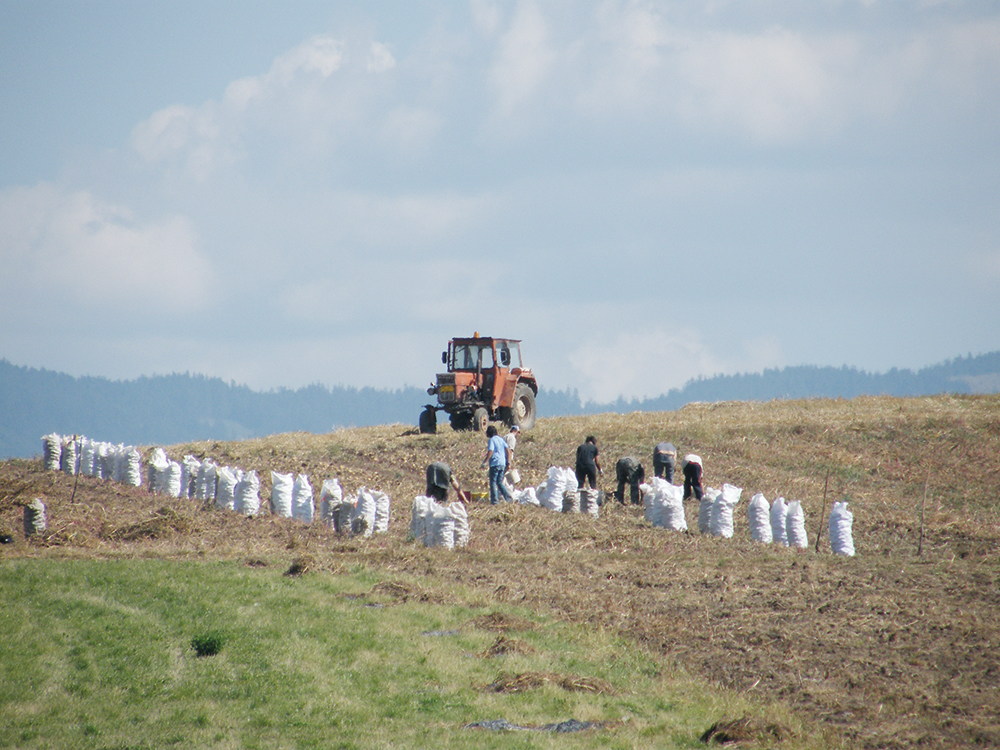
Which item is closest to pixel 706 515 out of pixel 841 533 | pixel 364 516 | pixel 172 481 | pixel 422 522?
pixel 841 533

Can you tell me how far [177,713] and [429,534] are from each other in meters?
6.58

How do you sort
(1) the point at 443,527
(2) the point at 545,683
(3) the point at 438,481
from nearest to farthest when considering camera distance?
1. (2) the point at 545,683
2. (1) the point at 443,527
3. (3) the point at 438,481

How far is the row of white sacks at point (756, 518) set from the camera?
48.2 feet

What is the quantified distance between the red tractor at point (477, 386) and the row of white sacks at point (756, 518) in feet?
32.1

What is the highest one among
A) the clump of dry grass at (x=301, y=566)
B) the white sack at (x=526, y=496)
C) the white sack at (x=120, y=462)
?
the white sack at (x=120, y=462)

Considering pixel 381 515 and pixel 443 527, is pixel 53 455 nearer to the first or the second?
pixel 381 515

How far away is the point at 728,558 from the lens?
44.1ft

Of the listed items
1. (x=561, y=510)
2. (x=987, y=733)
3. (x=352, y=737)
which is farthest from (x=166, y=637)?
(x=561, y=510)

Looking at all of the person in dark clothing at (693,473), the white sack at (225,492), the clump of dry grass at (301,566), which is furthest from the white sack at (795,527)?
the white sack at (225,492)

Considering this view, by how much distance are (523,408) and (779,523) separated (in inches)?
510

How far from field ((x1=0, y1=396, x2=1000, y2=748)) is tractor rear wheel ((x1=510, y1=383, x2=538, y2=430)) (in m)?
1.42

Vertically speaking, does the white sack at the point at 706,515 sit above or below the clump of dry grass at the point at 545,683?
above

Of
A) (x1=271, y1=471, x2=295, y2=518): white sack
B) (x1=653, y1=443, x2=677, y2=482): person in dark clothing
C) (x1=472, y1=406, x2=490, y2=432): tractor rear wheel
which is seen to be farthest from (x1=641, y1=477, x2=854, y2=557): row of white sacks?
(x1=472, y1=406, x2=490, y2=432): tractor rear wheel

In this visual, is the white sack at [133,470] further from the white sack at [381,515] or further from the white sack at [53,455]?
the white sack at [381,515]
